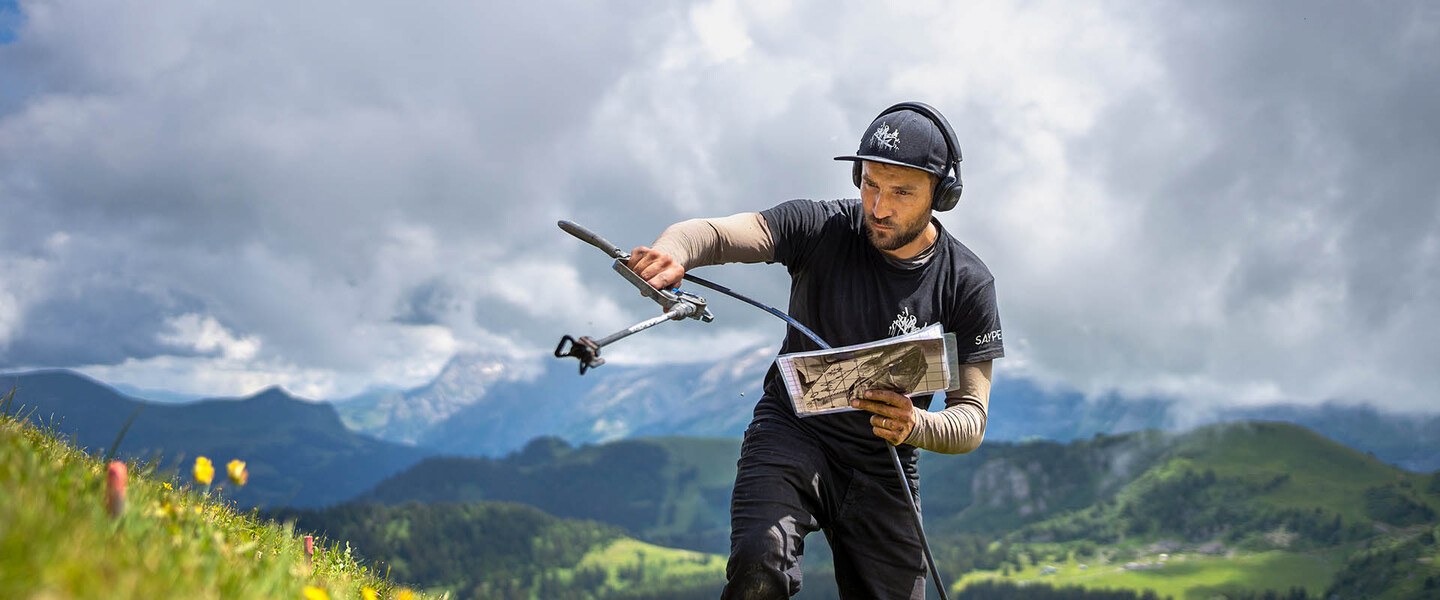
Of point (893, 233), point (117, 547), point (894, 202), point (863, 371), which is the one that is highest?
point (894, 202)

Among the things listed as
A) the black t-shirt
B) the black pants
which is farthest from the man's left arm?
the black pants

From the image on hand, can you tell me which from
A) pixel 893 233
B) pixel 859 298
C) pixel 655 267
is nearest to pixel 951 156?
pixel 893 233

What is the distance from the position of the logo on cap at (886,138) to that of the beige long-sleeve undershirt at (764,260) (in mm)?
1020

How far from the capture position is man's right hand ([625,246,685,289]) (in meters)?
5.45

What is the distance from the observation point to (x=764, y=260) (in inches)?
270

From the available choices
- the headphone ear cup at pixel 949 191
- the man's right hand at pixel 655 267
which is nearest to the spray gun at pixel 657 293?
the man's right hand at pixel 655 267

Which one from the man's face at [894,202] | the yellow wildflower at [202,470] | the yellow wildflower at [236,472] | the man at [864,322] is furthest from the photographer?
the man's face at [894,202]

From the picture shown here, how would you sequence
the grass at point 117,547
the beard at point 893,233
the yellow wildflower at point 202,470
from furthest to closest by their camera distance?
the beard at point 893,233 < the yellow wildflower at point 202,470 < the grass at point 117,547

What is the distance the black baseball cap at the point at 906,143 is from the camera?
20.7ft

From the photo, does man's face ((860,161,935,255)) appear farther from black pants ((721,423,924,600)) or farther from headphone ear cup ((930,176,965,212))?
black pants ((721,423,924,600))

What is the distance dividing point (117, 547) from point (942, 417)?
16.1 ft

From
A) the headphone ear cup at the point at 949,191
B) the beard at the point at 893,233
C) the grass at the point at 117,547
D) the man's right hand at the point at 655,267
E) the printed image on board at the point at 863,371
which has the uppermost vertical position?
the headphone ear cup at the point at 949,191

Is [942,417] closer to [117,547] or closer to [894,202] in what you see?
[894,202]

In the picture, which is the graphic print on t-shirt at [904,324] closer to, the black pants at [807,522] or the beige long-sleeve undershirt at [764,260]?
the beige long-sleeve undershirt at [764,260]
